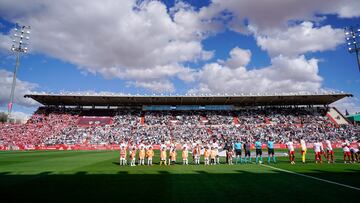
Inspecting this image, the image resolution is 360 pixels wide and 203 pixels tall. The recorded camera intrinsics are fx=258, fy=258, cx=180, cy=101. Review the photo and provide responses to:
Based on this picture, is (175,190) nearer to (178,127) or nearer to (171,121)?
(178,127)

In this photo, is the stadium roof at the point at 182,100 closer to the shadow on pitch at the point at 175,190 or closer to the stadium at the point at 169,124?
the stadium at the point at 169,124

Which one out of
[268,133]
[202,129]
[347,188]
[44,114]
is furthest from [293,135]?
[44,114]

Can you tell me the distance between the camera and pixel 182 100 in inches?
2373

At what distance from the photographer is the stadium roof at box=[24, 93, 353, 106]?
189ft

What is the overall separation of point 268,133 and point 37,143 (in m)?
44.1

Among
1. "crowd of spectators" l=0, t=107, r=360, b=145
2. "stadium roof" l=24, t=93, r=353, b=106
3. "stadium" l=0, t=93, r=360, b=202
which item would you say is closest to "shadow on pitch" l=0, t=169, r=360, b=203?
"stadium" l=0, t=93, r=360, b=202

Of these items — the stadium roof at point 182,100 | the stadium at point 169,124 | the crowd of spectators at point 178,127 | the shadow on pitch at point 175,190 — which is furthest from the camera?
the stadium roof at point 182,100

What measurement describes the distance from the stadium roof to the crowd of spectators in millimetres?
1918

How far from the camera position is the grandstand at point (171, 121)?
49.2 meters

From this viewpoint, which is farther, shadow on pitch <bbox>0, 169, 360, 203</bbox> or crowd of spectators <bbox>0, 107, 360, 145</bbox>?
crowd of spectators <bbox>0, 107, 360, 145</bbox>

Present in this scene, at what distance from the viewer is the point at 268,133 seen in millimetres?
51375

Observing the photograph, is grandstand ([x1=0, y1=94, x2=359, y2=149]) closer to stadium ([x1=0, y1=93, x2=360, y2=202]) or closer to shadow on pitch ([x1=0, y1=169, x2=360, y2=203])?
stadium ([x1=0, y1=93, x2=360, y2=202])

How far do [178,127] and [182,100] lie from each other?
7.41 metres

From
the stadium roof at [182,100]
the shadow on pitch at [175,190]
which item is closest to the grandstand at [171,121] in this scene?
the stadium roof at [182,100]
